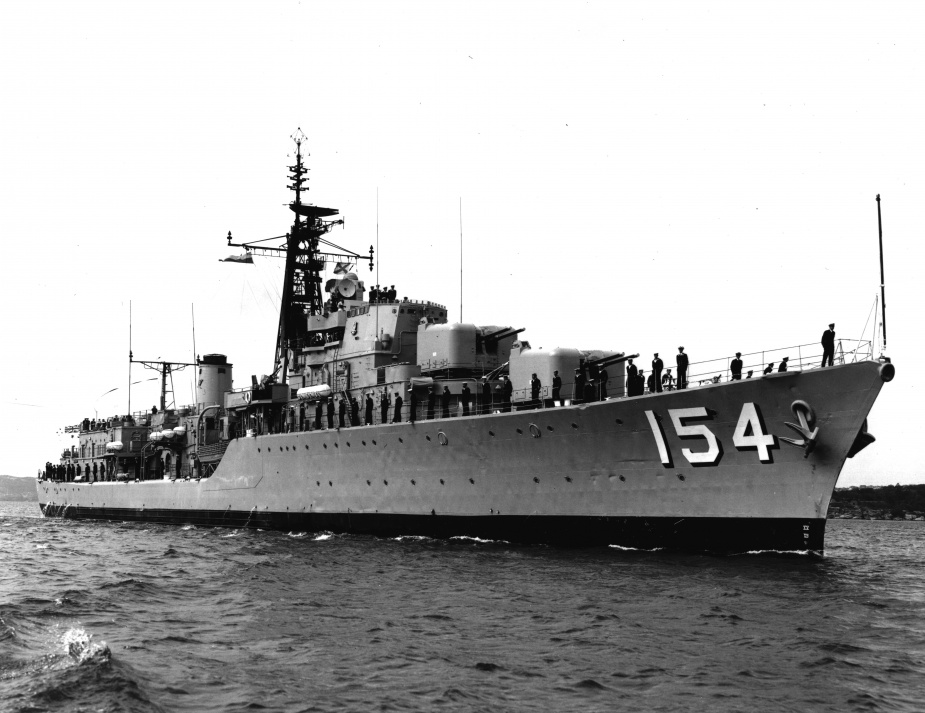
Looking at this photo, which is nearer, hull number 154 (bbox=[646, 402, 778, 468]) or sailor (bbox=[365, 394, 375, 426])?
hull number 154 (bbox=[646, 402, 778, 468])

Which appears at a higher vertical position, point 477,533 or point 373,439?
point 373,439

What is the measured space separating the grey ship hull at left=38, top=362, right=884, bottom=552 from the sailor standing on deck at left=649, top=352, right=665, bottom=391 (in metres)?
0.76

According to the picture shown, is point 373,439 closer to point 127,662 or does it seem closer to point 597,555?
point 597,555

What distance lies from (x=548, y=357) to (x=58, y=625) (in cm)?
1398

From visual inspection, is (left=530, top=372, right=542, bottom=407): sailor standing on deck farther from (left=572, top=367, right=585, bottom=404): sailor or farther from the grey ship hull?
(left=572, top=367, right=585, bottom=404): sailor

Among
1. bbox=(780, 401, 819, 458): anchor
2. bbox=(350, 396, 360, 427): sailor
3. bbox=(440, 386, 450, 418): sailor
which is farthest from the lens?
bbox=(350, 396, 360, 427): sailor

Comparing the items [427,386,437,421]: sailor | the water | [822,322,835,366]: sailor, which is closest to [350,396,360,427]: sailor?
[427,386,437,421]: sailor

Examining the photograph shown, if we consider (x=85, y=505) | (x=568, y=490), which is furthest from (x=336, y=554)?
(x=85, y=505)

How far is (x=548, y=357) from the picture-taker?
23.7 meters

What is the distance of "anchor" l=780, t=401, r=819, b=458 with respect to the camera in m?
17.9

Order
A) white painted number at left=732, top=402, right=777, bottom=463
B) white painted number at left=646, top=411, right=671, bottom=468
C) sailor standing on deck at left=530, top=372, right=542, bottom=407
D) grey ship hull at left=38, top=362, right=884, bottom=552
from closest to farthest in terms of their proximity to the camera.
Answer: grey ship hull at left=38, top=362, right=884, bottom=552 → white painted number at left=732, top=402, right=777, bottom=463 → white painted number at left=646, top=411, right=671, bottom=468 → sailor standing on deck at left=530, top=372, right=542, bottom=407

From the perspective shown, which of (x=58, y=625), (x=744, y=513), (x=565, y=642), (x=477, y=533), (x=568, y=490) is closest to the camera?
(x=565, y=642)

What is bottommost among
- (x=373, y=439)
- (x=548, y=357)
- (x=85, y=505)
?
(x=85, y=505)

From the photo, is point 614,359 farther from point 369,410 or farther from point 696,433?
point 369,410
